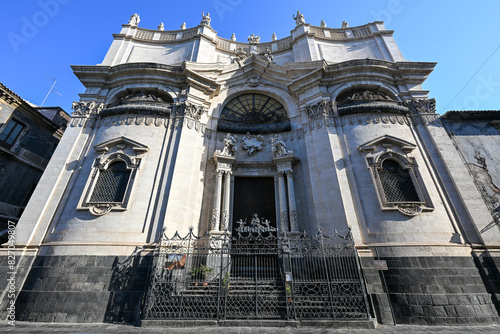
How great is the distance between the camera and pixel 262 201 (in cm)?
1245

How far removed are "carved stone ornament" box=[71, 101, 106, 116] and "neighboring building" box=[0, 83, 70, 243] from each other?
465cm

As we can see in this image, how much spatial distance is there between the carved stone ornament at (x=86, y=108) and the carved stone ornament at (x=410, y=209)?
17.3 metres

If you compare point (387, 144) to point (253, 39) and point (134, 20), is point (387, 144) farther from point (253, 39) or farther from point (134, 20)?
point (134, 20)

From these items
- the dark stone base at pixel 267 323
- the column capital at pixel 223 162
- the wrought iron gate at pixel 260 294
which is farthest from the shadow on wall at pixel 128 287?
the column capital at pixel 223 162

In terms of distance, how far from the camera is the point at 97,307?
7875mm

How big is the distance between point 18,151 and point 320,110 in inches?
776

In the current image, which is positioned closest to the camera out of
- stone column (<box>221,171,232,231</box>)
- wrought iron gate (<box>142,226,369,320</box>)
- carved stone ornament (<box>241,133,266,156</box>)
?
wrought iron gate (<box>142,226,369,320</box>)

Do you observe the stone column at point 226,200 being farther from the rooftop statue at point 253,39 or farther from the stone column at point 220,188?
the rooftop statue at point 253,39

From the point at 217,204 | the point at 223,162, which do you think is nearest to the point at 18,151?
the point at 223,162

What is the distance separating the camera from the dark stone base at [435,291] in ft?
24.7

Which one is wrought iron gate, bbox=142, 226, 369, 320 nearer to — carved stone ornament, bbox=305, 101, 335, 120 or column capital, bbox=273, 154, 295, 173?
column capital, bbox=273, 154, 295, 173

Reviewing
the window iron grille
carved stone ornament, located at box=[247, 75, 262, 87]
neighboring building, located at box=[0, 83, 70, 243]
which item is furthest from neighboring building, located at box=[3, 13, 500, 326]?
the window iron grille

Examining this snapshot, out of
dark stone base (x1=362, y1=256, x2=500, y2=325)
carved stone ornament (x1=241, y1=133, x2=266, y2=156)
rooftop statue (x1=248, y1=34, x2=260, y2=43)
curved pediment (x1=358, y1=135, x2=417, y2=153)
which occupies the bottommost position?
dark stone base (x1=362, y1=256, x2=500, y2=325)

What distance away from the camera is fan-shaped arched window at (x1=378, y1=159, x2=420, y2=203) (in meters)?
10.3
